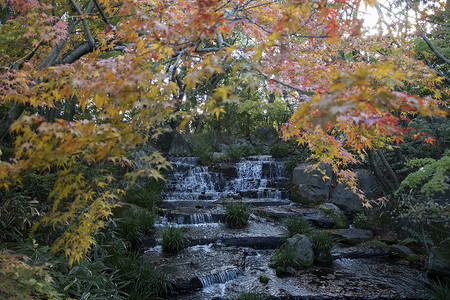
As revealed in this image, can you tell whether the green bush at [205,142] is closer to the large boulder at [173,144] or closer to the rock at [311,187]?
the large boulder at [173,144]

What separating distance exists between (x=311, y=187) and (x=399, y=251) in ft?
13.5

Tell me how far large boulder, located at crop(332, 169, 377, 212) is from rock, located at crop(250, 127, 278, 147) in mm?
8438

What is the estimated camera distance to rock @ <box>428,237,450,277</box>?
4.89 m

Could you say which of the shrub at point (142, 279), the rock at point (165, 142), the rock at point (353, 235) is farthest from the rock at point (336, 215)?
the rock at point (165, 142)

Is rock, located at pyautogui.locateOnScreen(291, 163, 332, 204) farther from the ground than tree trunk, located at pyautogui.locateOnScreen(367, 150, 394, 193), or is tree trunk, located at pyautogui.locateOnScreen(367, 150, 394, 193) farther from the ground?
tree trunk, located at pyautogui.locateOnScreen(367, 150, 394, 193)

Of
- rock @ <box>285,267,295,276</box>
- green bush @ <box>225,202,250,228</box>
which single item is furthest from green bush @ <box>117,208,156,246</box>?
rock @ <box>285,267,295,276</box>

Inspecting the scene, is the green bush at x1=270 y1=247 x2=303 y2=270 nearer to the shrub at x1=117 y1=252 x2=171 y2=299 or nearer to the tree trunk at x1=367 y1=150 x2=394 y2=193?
the shrub at x1=117 y1=252 x2=171 y2=299

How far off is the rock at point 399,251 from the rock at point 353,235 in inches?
28.2

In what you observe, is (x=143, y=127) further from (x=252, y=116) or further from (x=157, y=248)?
(x=252, y=116)

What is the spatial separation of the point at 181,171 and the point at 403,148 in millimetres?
8495

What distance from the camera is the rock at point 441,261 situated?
16.0ft

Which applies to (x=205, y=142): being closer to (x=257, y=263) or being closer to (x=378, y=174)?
(x=378, y=174)

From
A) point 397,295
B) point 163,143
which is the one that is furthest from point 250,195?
point 163,143

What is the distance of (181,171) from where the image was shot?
40.4 feet
